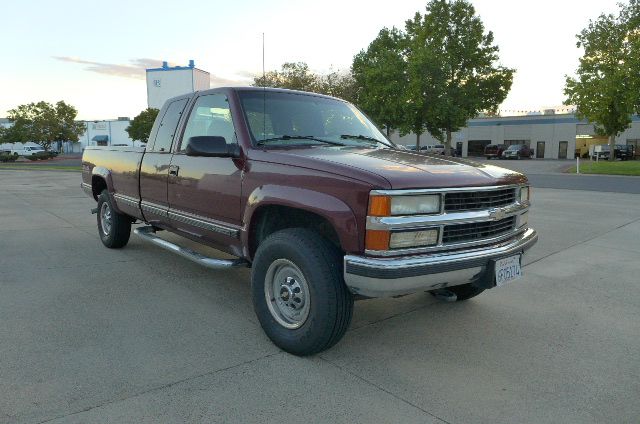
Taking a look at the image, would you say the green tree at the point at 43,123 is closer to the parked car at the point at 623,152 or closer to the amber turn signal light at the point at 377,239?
the parked car at the point at 623,152

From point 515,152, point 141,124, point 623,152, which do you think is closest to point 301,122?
point 515,152

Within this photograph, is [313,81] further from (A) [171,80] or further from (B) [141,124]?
(A) [171,80]

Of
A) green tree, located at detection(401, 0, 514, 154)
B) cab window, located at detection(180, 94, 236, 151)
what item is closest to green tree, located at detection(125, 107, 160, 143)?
green tree, located at detection(401, 0, 514, 154)

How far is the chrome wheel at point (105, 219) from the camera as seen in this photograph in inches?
250

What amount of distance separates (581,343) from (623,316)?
861 millimetres

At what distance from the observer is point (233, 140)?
3.96 metres

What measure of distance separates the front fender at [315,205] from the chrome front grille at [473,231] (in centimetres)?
60

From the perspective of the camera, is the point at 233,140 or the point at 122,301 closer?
the point at 233,140

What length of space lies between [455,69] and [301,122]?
3854 cm

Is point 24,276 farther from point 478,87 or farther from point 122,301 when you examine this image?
point 478,87

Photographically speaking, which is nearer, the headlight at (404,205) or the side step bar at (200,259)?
the headlight at (404,205)

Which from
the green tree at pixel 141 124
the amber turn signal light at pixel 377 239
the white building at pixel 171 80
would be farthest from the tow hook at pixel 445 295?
the white building at pixel 171 80

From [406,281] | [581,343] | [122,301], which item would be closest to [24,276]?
[122,301]

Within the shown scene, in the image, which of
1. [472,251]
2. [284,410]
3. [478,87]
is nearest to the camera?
[284,410]
